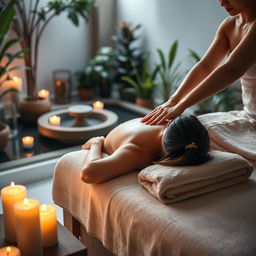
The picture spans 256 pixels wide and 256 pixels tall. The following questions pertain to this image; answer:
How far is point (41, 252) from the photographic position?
1.34 m

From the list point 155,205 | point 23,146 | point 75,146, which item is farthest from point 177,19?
point 155,205

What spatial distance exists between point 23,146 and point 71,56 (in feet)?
5.50

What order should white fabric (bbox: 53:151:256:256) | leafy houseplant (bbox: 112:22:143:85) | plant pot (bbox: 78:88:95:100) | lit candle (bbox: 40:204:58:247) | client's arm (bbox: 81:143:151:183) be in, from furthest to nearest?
plant pot (bbox: 78:88:95:100)
leafy houseplant (bbox: 112:22:143:85)
client's arm (bbox: 81:143:151:183)
lit candle (bbox: 40:204:58:247)
white fabric (bbox: 53:151:256:256)

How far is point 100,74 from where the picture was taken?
13.7 feet

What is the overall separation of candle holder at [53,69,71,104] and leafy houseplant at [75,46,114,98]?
0.14 metres

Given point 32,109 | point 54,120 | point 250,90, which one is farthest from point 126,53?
point 250,90

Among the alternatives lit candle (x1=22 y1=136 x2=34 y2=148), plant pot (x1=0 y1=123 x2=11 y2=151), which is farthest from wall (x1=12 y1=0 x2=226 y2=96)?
plant pot (x1=0 y1=123 x2=11 y2=151)

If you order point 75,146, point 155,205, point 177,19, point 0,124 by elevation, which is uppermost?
point 177,19

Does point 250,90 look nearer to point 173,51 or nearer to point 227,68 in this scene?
point 227,68

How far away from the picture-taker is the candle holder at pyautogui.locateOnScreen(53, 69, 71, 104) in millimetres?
4188

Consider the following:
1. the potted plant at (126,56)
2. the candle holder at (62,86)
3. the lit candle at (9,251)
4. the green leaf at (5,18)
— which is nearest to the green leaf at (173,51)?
the potted plant at (126,56)

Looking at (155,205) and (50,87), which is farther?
(50,87)

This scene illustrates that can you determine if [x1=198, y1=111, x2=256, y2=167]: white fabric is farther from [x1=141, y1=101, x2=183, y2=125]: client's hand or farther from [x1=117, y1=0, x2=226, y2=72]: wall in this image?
[x1=117, y1=0, x2=226, y2=72]: wall

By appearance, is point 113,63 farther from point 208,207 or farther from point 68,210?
point 208,207
